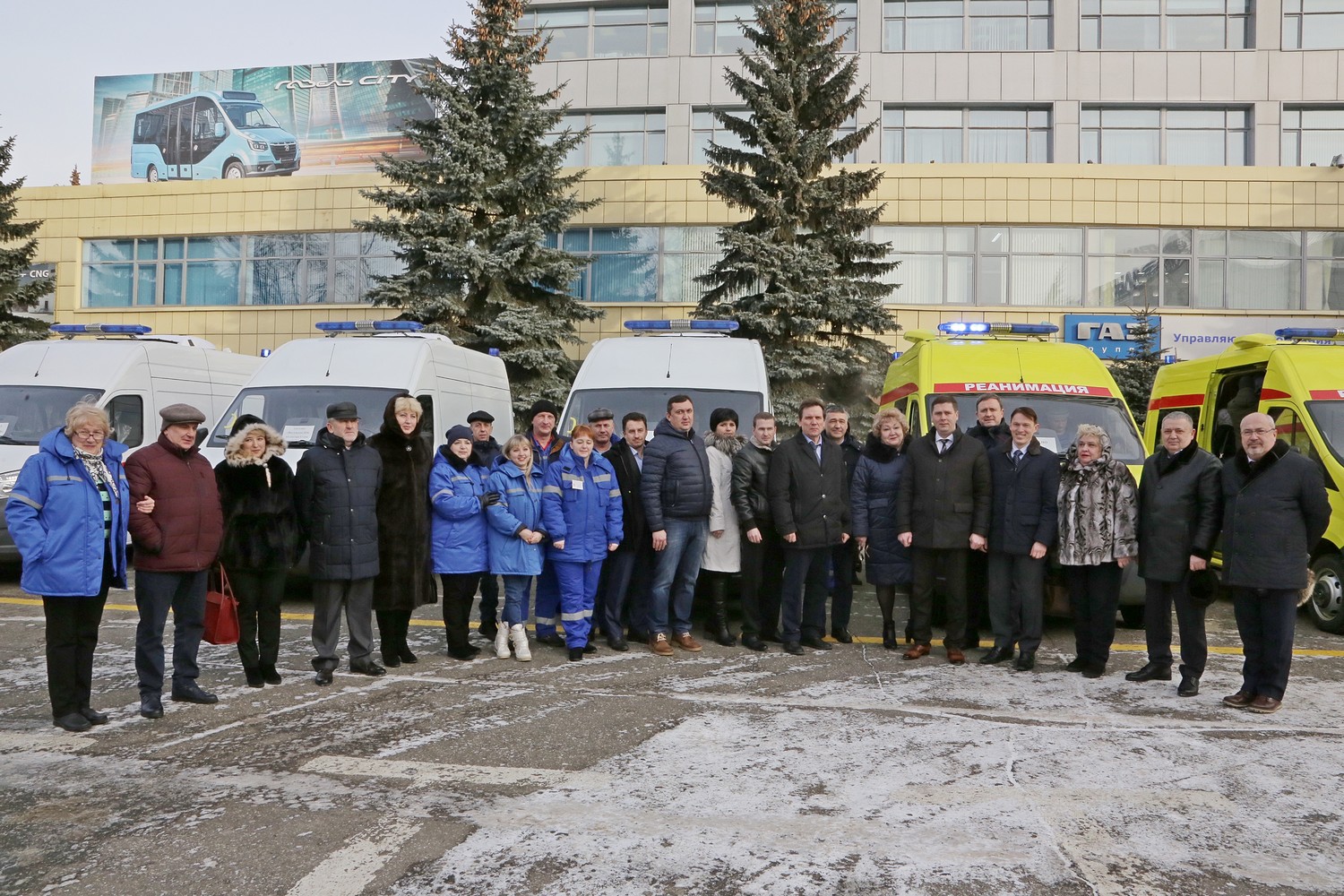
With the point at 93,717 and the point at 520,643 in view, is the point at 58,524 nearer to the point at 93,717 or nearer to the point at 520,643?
the point at 93,717

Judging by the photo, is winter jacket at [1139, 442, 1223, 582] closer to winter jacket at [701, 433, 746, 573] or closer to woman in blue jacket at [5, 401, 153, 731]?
winter jacket at [701, 433, 746, 573]

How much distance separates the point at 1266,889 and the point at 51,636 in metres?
5.61

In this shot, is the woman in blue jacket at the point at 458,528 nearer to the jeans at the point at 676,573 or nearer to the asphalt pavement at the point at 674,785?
the asphalt pavement at the point at 674,785

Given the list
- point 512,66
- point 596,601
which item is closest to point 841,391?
point 512,66

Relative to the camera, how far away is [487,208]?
2106cm

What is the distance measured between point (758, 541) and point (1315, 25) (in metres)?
25.8

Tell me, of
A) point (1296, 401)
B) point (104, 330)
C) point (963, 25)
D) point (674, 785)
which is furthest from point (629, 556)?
point (963, 25)

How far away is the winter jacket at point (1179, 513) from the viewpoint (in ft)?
22.7

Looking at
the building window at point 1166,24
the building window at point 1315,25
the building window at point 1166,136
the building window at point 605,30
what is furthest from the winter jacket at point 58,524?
the building window at point 1315,25

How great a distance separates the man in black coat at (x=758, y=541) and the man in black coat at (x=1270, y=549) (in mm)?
3053

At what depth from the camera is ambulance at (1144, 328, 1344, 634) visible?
9.26 m

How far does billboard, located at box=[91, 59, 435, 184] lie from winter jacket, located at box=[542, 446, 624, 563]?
26.5m

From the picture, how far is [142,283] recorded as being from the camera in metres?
29.8

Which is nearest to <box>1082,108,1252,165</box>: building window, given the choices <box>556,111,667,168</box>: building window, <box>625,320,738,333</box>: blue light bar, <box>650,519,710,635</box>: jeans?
<box>556,111,667,168</box>: building window
